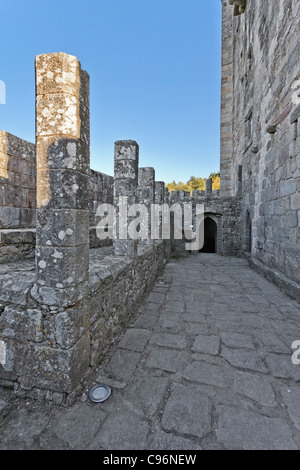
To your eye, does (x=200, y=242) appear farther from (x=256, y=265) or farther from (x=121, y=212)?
(x=121, y=212)

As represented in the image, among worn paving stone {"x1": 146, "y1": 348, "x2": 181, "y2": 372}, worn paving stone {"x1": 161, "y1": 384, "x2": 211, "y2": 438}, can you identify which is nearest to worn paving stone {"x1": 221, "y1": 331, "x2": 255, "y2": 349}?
worn paving stone {"x1": 146, "y1": 348, "x2": 181, "y2": 372}

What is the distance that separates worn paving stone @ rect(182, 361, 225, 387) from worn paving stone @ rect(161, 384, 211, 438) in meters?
0.16

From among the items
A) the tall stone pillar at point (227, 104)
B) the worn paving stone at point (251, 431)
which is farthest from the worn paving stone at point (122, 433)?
the tall stone pillar at point (227, 104)

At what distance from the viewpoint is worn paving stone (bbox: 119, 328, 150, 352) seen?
2.58m

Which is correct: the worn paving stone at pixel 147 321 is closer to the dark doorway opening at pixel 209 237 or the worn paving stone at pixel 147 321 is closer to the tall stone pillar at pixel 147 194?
the tall stone pillar at pixel 147 194

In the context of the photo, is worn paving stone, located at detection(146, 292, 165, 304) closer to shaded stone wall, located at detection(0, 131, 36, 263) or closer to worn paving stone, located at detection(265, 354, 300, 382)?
worn paving stone, located at detection(265, 354, 300, 382)

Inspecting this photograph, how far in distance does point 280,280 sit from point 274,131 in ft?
12.3

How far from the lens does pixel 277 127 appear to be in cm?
531

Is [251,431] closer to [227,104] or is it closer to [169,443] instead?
[169,443]

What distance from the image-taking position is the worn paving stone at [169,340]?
263 cm

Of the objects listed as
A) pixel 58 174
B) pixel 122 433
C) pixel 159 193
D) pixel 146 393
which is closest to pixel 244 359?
pixel 146 393

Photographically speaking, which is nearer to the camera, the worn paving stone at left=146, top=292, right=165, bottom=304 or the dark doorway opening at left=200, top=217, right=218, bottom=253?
the worn paving stone at left=146, top=292, right=165, bottom=304
